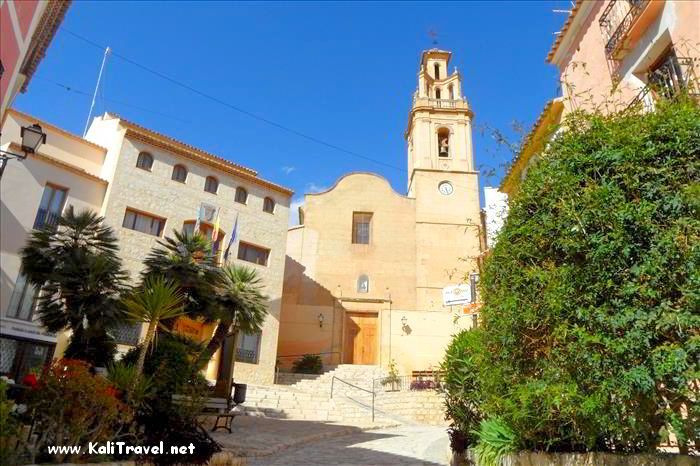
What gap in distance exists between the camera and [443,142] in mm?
29719

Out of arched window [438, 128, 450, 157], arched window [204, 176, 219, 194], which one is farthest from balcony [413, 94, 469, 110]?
arched window [204, 176, 219, 194]

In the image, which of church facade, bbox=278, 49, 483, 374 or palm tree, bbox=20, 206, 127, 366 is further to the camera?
church facade, bbox=278, 49, 483, 374

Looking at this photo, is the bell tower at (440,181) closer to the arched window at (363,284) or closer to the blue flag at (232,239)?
the arched window at (363,284)

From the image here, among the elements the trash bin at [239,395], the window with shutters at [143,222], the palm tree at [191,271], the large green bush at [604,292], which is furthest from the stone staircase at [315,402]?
the large green bush at [604,292]

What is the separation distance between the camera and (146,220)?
1914cm

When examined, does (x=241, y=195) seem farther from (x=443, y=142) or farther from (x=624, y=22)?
(x=624, y=22)

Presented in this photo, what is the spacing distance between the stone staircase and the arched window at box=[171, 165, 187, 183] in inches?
369

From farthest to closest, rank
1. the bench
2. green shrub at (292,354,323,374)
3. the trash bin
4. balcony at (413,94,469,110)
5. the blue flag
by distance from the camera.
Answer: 1. balcony at (413,94,469,110)
2. green shrub at (292,354,323,374)
3. the blue flag
4. the trash bin
5. the bench

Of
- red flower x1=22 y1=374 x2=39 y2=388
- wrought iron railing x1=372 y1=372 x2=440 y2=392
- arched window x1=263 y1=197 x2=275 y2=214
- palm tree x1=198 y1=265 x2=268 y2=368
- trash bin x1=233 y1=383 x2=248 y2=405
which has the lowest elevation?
trash bin x1=233 y1=383 x2=248 y2=405

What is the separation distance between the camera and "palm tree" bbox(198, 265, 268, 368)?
12.1 m

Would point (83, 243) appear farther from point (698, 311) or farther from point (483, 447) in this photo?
point (698, 311)

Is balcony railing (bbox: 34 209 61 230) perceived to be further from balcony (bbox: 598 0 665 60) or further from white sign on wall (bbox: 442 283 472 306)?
balcony (bbox: 598 0 665 60)

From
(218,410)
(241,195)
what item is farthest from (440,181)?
(218,410)

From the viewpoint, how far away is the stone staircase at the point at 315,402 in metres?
15.3
